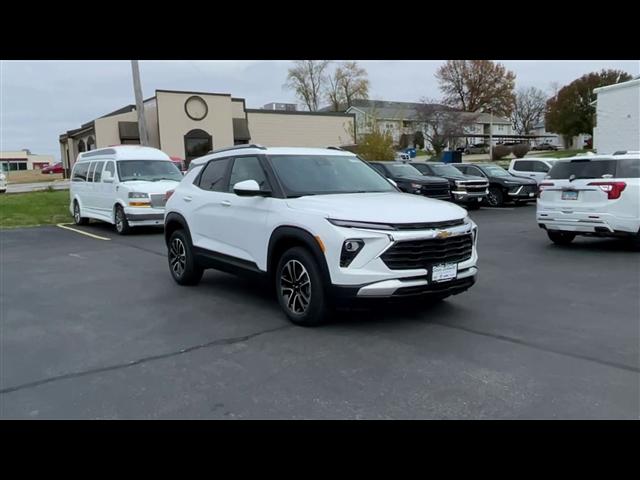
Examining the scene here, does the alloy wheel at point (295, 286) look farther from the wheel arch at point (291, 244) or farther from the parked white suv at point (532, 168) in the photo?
the parked white suv at point (532, 168)

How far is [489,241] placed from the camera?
37.7 ft

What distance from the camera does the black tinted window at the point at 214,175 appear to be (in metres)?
6.97

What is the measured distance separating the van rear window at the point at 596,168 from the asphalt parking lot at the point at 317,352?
2.31m

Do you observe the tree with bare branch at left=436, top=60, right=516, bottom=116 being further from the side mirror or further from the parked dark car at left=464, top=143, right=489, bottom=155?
the side mirror

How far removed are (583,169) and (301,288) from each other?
7.04 metres

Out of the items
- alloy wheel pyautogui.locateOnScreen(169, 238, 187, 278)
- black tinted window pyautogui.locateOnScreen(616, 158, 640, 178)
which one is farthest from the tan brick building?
black tinted window pyautogui.locateOnScreen(616, 158, 640, 178)

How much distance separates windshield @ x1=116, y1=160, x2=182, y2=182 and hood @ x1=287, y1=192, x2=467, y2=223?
9569 mm

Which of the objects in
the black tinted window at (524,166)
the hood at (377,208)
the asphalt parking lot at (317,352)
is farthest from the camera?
the black tinted window at (524,166)

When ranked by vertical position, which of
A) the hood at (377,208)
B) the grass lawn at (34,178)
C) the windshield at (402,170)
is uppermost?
the grass lawn at (34,178)

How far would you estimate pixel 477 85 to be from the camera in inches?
2785

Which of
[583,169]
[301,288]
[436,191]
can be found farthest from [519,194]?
[301,288]

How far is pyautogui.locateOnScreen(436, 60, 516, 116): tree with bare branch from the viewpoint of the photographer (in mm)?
69787

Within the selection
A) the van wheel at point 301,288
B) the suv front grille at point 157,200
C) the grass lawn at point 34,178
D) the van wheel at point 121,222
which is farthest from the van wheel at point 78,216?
the grass lawn at point 34,178
